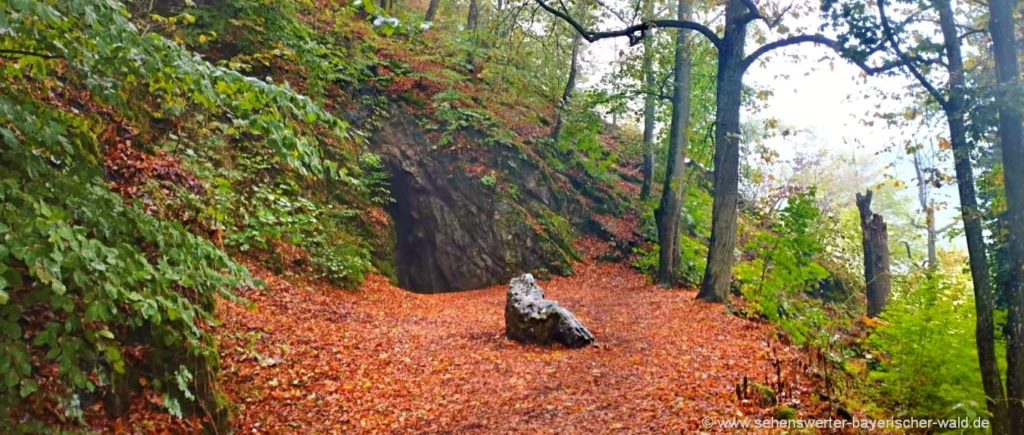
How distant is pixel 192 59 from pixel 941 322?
7.42 m

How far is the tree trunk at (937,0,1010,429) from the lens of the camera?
15.8ft

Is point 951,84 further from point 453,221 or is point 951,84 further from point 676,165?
point 453,221

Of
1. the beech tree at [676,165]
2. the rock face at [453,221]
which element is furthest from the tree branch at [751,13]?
the rock face at [453,221]

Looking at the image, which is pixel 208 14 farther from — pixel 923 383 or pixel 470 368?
pixel 923 383

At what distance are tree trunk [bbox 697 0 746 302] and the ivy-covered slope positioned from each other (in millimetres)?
4555

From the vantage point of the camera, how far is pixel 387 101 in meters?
15.4

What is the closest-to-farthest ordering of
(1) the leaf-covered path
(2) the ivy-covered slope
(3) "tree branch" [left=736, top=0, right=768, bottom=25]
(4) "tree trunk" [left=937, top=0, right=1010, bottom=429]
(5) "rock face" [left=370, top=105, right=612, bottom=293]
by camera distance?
(2) the ivy-covered slope, (4) "tree trunk" [left=937, top=0, right=1010, bottom=429], (1) the leaf-covered path, (3) "tree branch" [left=736, top=0, right=768, bottom=25], (5) "rock face" [left=370, top=105, right=612, bottom=293]

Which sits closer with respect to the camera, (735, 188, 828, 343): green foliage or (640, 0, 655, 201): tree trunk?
(735, 188, 828, 343): green foliage

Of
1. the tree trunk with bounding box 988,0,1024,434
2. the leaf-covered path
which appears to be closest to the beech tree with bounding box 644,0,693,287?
the leaf-covered path

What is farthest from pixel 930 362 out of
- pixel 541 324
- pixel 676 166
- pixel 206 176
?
pixel 206 176

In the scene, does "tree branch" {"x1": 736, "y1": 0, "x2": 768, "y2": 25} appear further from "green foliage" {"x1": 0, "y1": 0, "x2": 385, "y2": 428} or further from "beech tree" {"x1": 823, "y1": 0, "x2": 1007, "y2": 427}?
"green foliage" {"x1": 0, "y1": 0, "x2": 385, "y2": 428}

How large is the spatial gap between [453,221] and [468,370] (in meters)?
8.35

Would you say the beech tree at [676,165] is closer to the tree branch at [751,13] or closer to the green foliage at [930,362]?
the tree branch at [751,13]

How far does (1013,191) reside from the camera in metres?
4.49
